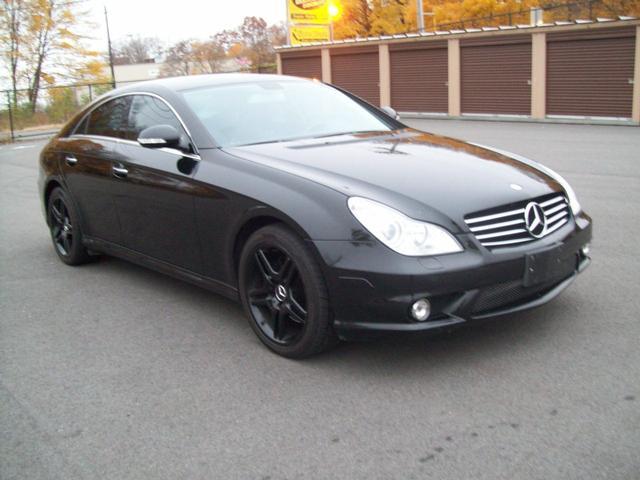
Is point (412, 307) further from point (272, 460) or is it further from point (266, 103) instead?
point (266, 103)

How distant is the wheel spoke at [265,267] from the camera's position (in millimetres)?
4195

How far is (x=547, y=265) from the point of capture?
395 cm

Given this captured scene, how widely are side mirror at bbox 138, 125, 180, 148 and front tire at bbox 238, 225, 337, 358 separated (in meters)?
1.00

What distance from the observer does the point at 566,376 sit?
3.72 m

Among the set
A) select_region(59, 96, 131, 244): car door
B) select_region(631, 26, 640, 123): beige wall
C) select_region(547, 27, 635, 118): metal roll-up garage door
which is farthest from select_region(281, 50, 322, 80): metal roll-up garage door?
select_region(59, 96, 131, 244): car door

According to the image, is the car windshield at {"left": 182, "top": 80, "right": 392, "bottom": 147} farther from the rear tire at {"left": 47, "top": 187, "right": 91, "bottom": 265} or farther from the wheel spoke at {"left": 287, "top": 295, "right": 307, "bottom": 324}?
the rear tire at {"left": 47, "top": 187, "right": 91, "bottom": 265}

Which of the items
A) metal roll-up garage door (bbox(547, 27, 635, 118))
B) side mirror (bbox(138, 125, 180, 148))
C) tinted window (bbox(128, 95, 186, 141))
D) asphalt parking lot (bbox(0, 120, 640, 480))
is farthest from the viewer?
metal roll-up garage door (bbox(547, 27, 635, 118))

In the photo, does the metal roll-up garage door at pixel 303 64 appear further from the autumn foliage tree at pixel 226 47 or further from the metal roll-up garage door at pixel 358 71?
the autumn foliage tree at pixel 226 47

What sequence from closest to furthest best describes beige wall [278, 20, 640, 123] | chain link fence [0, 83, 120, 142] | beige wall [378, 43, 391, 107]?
1. beige wall [278, 20, 640, 123]
2. chain link fence [0, 83, 120, 142]
3. beige wall [378, 43, 391, 107]

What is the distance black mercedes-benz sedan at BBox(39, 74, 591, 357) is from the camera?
371 cm

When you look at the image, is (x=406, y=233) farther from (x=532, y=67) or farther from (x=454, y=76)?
(x=454, y=76)

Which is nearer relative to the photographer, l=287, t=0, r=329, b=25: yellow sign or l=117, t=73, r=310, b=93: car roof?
l=117, t=73, r=310, b=93: car roof

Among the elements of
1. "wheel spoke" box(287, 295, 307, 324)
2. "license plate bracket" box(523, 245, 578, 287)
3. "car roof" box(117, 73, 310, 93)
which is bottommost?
"wheel spoke" box(287, 295, 307, 324)

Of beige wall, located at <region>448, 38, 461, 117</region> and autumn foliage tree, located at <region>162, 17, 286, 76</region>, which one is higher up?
autumn foliage tree, located at <region>162, 17, 286, 76</region>
